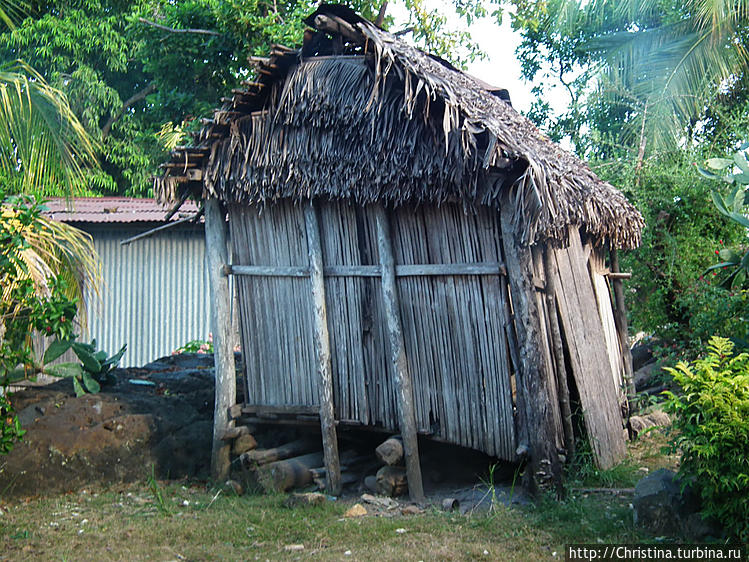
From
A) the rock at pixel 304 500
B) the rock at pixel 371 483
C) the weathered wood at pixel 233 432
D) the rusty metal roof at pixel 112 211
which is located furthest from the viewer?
the rusty metal roof at pixel 112 211

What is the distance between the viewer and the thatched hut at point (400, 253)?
5.73 meters

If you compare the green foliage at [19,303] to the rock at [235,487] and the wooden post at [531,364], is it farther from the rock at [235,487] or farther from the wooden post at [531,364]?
the wooden post at [531,364]

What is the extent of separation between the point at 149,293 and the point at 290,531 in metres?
7.91

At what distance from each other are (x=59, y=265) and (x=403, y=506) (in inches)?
166

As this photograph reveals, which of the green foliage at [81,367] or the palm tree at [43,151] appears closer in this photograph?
the palm tree at [43,151]

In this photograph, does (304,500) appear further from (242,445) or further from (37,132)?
(37,132)

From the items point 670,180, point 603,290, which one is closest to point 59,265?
point 603,290

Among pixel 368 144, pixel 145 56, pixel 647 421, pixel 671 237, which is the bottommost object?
pixel 647 421

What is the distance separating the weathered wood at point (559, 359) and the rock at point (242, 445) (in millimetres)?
3028

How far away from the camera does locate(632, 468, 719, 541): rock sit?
14.9ft

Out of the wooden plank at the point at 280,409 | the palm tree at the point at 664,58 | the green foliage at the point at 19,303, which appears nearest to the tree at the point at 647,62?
the palm tree at the point at 664,58

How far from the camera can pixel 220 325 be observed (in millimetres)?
7176

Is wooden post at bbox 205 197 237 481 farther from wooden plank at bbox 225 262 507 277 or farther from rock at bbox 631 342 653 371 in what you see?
rock at bbox 631 342 653 371

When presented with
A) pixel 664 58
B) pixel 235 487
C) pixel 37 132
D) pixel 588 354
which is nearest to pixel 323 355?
pixel 235 487
